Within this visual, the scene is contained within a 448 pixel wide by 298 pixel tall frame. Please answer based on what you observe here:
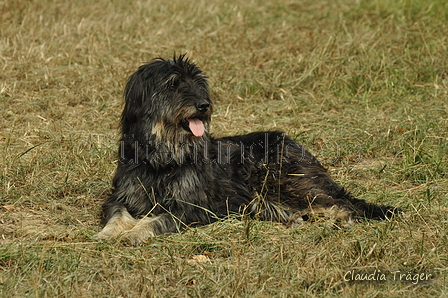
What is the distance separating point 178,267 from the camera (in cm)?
368

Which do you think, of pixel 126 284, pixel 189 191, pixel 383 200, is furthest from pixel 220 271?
pixel 383 200

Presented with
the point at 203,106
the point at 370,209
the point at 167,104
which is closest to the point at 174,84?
the point at 167,104

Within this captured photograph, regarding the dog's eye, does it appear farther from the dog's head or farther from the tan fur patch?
the tan fur patch

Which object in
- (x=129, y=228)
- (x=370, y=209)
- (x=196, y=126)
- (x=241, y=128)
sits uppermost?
(x=196, y=126)

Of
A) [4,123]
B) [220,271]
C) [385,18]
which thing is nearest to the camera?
[220,271]

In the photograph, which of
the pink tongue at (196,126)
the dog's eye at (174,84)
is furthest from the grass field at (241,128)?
the dog's eye at (174,84)

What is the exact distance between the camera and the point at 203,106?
449cm

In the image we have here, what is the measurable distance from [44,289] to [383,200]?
3.08 m

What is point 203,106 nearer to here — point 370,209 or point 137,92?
point 137,92

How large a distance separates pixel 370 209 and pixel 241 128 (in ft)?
8.75

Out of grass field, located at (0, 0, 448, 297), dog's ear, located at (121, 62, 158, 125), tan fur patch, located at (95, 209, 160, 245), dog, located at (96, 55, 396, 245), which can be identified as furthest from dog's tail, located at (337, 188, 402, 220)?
dog's ear, located at (121, 62, 158, 125)

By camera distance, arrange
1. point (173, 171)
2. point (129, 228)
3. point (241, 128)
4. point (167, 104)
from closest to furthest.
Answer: point (129, 228) → point (167, 104) → point (173, 171) → point (241, 128)

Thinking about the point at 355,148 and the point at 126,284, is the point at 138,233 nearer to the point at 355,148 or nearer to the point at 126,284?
the point at 126,284

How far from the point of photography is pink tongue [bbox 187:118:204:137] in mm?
4520
